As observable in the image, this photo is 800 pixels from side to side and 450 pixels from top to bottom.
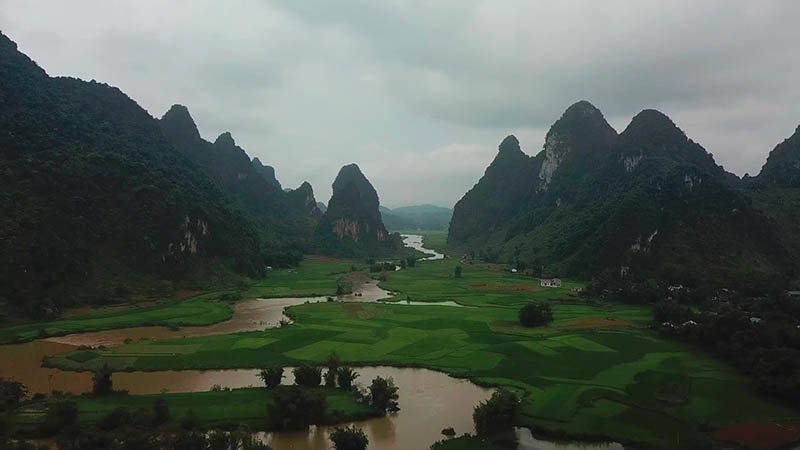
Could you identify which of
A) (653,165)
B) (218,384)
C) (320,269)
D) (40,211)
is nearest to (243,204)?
(320,269)

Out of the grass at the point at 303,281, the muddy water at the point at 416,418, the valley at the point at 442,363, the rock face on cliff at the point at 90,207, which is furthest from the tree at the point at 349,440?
the grass at the point at 303,281

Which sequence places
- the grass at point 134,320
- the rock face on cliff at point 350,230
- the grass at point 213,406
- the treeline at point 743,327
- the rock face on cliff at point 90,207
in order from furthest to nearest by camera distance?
the rock face on cliff at point 350,230 → the rock face on cliff at point 90,207 → the grass at point 134,320 → the treeline at point 743,327 → the grass at point 213,406

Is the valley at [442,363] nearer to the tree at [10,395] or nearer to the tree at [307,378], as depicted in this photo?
the tree at [10,395]

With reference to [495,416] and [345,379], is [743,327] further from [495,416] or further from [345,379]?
[345,379]

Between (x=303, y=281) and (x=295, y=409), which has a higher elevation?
(x=303, y=281)

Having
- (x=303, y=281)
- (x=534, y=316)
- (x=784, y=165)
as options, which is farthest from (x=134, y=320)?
(x=784, y=165)

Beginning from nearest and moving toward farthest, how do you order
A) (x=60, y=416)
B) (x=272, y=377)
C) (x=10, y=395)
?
1. (x=60, y=416)
2. (x=10, y=395)
3. (x=272, y=377)
